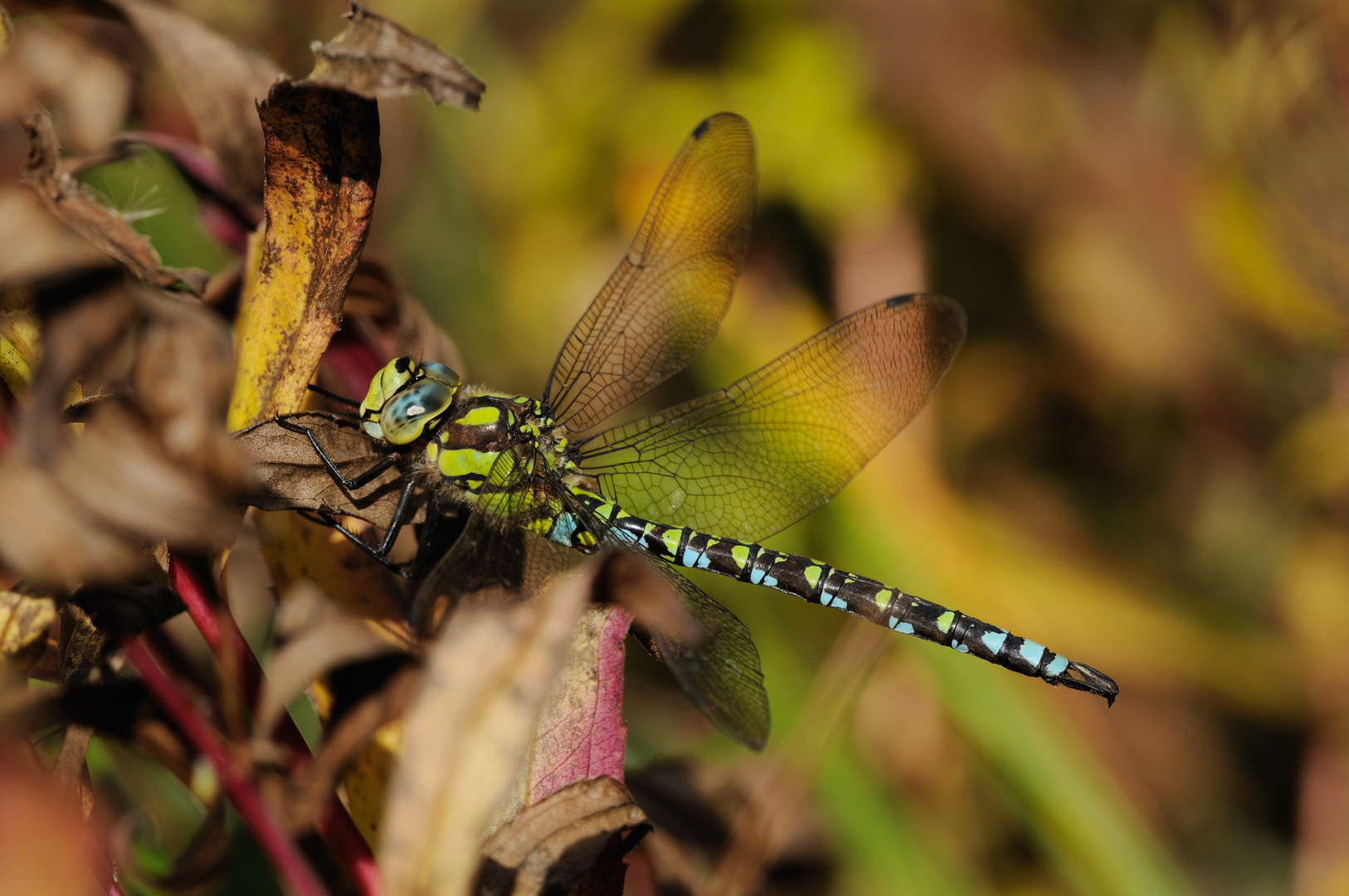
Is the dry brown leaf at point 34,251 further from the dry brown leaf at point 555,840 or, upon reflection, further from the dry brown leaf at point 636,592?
the dry brown leaf at point 555,840

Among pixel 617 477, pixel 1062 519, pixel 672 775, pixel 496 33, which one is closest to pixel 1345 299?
pixel 1062 519

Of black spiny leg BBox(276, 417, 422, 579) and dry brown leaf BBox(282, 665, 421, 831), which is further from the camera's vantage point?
black spiny leg BBox(276, 417, 422, 579)

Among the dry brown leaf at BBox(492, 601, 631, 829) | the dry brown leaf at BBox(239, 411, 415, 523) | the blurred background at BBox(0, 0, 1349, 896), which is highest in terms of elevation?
the blurred background at BBox(0, 0, 1349, 896)

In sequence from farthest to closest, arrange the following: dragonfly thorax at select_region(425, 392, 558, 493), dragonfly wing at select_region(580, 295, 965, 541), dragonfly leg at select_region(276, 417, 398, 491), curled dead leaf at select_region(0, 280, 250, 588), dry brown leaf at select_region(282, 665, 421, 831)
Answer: dragonfly wing at select_region(580, 295, 965, 541) < dragonfly thorax at select_region(425, 392, 558, 493) < dragonfly leg at select_region(276, 417, 398, 491) < dry brown leaf at select_region(282, 665, 421, 831) < curled dead leaf at select_region(0, 280, 250, 588)

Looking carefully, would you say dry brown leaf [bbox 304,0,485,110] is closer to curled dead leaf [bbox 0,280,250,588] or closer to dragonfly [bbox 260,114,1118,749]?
curled dead leaf [bbox 0,280,250,588]

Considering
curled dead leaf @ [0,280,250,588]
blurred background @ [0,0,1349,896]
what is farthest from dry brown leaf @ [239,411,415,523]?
blurred background @ [0,0,1349,896]

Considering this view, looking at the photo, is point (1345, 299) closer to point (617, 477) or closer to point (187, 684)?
point (617, 477)
